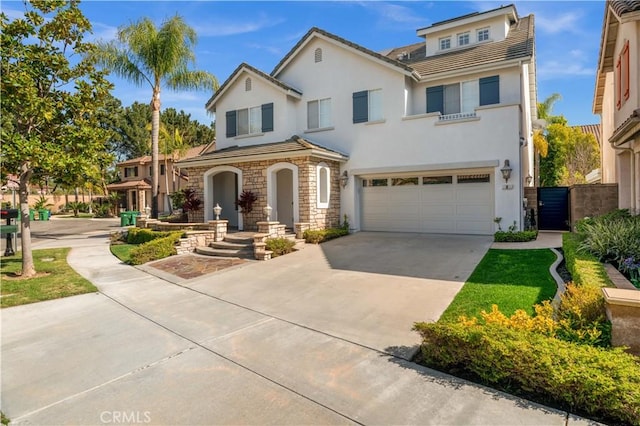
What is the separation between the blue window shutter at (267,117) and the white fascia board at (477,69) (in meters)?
7.22

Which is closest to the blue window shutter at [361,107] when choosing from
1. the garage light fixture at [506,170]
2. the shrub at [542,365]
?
the garage light fixture at [506,170]

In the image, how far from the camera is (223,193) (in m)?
18.6

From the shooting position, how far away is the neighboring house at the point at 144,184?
35625 mm

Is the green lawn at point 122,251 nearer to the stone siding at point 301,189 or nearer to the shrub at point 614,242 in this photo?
the stone siding at point 301,189

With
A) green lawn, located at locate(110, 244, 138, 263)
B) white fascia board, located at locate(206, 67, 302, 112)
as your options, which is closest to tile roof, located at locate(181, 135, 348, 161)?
white fascia board, located at locate(206, 67, 302, 112)

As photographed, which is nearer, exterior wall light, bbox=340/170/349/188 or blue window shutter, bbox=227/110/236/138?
exterior wall light, bbox=340/170/349/188

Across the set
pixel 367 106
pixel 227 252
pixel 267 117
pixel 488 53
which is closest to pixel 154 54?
pixel 267 117

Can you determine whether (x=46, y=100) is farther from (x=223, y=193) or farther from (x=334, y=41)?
(x=334, y=41)

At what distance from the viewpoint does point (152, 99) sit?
19.5 meters

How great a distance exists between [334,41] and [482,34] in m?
7.20

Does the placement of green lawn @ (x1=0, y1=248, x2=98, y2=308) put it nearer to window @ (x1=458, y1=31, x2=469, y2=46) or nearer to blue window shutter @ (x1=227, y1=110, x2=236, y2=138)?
blue window shutter @ (x1=227, y1=110, x2=236, y2=138)

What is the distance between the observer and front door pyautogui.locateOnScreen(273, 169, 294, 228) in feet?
54.8

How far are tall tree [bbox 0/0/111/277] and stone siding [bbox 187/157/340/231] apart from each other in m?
6.60

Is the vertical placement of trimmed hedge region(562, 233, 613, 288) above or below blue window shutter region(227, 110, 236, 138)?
below
